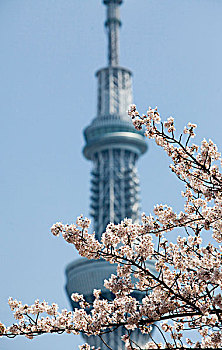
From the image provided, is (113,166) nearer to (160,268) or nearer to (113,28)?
(113,28)

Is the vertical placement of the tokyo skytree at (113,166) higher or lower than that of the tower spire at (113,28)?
lower

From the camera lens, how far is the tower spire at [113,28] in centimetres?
11850

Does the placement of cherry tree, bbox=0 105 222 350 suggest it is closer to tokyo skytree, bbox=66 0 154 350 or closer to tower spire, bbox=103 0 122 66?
tokyo skytree, bbox=66 0 154 350

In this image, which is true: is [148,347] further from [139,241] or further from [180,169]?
[180,169]

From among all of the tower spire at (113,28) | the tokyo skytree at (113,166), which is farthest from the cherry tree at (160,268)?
the tower spire at (113,28)

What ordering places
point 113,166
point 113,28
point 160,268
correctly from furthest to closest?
1. point 113,28
2. point 113,166
3. point 160,268

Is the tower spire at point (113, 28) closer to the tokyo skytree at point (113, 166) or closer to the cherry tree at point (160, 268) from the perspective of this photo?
the tokyo skytree at point (113, 166)

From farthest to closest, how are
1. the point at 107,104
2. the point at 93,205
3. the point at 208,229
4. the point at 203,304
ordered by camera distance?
the point at 107,104
the point at 93,205
the point at 208,229
the point at 203,304

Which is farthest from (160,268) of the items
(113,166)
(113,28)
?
(113,28)

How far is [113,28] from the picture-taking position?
12162 centimetres

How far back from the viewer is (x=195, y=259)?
616 cm

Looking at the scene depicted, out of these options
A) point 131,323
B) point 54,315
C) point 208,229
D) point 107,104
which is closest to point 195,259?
point 208,229

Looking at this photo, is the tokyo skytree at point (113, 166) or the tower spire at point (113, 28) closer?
the tokyo skytree at point (113, 166)

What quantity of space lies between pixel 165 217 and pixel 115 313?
1.27 m
